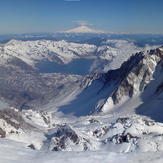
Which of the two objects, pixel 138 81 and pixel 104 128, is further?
pixel 138 81

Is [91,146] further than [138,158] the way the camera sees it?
Yes

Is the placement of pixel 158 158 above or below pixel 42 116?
above

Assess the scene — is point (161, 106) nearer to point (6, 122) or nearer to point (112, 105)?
point (112, 105)

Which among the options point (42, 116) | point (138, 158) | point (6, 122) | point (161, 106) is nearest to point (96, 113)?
point (42, 116)

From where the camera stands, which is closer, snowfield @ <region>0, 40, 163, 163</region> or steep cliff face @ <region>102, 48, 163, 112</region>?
snowfield @ <region>0, 40, 163, 163</region>

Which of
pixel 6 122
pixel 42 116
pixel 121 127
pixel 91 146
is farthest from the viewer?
pixel 42 116

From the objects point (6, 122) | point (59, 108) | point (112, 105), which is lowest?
point (59, 108)

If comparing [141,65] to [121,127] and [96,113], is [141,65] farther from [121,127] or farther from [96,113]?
[121,127]

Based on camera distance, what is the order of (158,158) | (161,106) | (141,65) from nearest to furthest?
1. (158,158)
2. (161,106)
3. (141,65)

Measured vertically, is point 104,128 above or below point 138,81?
above

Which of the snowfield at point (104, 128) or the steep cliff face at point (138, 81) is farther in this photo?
the steep cliff face at point (138, 81)
